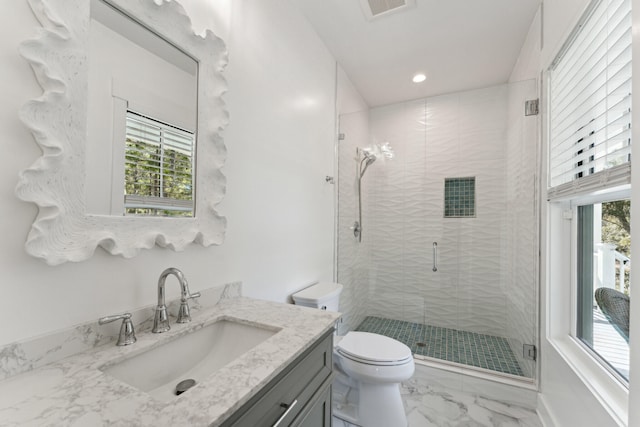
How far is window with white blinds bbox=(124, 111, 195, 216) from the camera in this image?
2.93 ft

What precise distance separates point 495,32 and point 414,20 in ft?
2.09

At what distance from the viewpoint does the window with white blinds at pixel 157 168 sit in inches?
35.2

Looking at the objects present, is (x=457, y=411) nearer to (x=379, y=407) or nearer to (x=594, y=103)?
(x=379, y=407)

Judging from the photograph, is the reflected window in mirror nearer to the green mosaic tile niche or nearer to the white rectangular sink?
the white rectangular sink

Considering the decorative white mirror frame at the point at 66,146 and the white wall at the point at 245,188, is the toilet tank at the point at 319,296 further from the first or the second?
the decorative white mirror frame at the point at 66,146

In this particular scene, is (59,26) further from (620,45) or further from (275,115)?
(620,45)

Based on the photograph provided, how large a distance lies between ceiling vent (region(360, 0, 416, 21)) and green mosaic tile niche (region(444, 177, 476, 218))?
5.04ft

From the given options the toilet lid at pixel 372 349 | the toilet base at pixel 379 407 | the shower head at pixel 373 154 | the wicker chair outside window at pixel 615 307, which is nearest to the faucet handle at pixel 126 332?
the toilet lid at pixel 372 349

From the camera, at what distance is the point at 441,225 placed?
2723mm

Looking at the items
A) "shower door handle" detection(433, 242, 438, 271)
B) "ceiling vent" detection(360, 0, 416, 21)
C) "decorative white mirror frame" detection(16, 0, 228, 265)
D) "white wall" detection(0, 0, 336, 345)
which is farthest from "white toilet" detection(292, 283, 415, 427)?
"ceiling vent" detection(360, 0, 416, 21)

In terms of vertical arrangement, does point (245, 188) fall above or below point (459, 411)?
above

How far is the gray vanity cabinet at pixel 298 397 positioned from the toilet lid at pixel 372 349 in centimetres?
52

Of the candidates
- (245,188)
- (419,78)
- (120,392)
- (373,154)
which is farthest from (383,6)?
(120,392)

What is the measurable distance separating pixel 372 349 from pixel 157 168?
1456mm
